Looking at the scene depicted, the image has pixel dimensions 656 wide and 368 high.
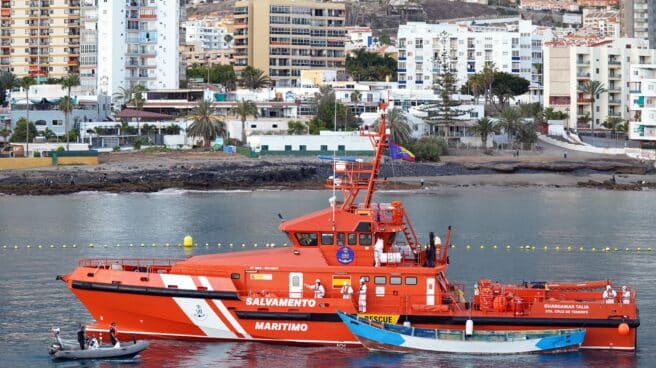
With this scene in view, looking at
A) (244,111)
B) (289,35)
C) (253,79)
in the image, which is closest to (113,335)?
(244,111)

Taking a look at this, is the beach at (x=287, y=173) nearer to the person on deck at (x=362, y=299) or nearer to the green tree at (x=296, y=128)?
the green tree at (x=296, y=128)

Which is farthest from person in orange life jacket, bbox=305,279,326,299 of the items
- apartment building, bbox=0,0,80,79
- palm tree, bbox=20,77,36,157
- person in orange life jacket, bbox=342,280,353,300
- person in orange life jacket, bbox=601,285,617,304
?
apartment building, bbox=0,0,80,79

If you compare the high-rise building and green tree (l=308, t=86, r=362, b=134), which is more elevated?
the high-rise building

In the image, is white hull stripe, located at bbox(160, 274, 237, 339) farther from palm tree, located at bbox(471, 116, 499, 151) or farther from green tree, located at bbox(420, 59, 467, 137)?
green tree, located at bbox(420, 59, 467, 137)

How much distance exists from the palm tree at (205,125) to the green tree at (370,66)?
1720 inches

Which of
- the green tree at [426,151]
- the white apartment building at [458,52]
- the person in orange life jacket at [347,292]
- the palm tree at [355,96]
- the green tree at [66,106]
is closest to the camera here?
the person in orange life jacket at [347,292]

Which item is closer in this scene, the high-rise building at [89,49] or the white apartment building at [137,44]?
the white apartment building at [137,44]

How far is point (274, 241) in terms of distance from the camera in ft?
218

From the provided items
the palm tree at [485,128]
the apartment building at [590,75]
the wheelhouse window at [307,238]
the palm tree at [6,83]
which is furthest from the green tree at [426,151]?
the wheelhouse window at [307,238]

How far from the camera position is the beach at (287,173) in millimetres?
98562

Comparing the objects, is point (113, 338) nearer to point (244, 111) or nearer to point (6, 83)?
point (244, 111)

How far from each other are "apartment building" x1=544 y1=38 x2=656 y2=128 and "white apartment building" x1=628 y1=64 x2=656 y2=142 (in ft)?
48.5

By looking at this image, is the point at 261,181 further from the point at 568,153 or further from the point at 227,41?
the point at 227,41

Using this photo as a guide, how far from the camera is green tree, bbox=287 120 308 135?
121 m
